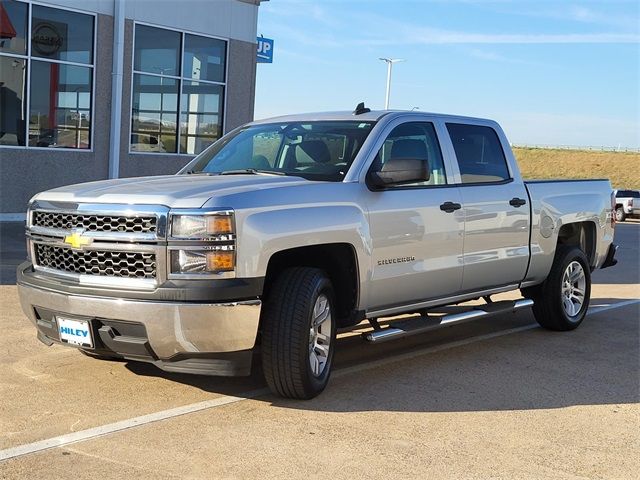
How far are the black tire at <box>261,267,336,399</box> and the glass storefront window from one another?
1300 cm

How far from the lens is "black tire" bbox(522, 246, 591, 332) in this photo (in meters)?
8.18

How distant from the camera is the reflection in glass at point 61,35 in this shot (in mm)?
15648

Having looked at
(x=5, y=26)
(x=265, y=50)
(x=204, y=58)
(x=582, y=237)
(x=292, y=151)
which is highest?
(x=265, y=50)

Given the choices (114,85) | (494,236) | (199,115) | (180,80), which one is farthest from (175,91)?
(494,236)

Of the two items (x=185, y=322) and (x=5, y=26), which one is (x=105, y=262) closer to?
(x=185, y=322)

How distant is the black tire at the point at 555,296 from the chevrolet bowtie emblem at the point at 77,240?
4670mm

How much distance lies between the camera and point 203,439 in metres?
4.72

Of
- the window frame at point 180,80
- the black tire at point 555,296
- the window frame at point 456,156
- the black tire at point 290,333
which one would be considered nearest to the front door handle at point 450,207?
the window frame at point 456,156

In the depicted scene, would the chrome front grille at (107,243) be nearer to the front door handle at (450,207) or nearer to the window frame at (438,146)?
the window frame at (438,146)

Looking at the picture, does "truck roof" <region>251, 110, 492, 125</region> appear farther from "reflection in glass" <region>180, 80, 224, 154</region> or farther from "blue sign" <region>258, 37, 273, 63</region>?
"blue sign" <region>258, 37, 273, 63</region>

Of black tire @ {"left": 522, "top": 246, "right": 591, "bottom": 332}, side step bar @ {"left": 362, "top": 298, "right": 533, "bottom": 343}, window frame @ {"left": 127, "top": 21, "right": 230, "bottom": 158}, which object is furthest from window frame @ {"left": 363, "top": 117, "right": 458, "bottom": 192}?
window frame @ {"left": 127, "top": 21, "right": 230, "bottom": 158}

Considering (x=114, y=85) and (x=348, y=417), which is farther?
(x=114, y=85)

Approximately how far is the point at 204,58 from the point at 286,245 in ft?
48.2

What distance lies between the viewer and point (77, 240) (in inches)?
207
